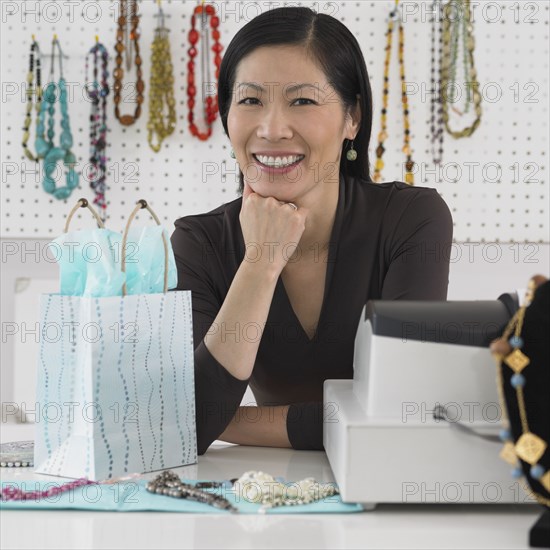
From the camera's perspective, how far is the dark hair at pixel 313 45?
1.44m

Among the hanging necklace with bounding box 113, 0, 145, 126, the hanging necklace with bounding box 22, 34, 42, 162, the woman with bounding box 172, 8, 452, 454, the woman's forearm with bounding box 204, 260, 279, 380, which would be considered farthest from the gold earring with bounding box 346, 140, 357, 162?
the hanging necklace with bounding box 22, 34, 42, 162

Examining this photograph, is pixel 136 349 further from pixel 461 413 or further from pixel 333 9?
pixel 333 9

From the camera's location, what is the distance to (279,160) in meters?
1.46

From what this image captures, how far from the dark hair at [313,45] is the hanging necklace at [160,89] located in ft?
2.87

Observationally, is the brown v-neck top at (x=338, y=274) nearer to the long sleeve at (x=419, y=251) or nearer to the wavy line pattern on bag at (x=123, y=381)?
the long sleeve at (x=419, y=251)

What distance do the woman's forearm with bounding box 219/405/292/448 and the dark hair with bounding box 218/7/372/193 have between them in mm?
593

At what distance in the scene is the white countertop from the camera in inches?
31.8

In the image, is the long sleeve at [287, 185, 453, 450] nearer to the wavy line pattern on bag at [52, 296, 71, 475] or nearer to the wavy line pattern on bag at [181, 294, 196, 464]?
the wavy line pattern on bag at [181, 294, 196, 464]

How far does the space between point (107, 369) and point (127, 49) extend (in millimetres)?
1675

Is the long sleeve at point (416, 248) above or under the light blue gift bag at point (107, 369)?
above

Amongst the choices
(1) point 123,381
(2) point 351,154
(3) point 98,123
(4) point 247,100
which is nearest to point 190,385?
(1) point 123,381

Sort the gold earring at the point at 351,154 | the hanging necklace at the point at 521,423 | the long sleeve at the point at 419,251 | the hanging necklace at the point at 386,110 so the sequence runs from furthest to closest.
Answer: the hanging necklace at the point at 386,110 → the gold earring at the point at 351,154 → the long sleeve at the point at 419,251 → the hanging necklace at the point at 521,423

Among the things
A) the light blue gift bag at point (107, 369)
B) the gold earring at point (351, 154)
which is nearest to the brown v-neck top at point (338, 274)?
the gold earring at point (351, 154)

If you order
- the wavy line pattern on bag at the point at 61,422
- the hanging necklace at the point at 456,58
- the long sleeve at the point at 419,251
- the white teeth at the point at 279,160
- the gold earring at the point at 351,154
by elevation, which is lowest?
the wavy line pattern on bag at the point at 61,422
